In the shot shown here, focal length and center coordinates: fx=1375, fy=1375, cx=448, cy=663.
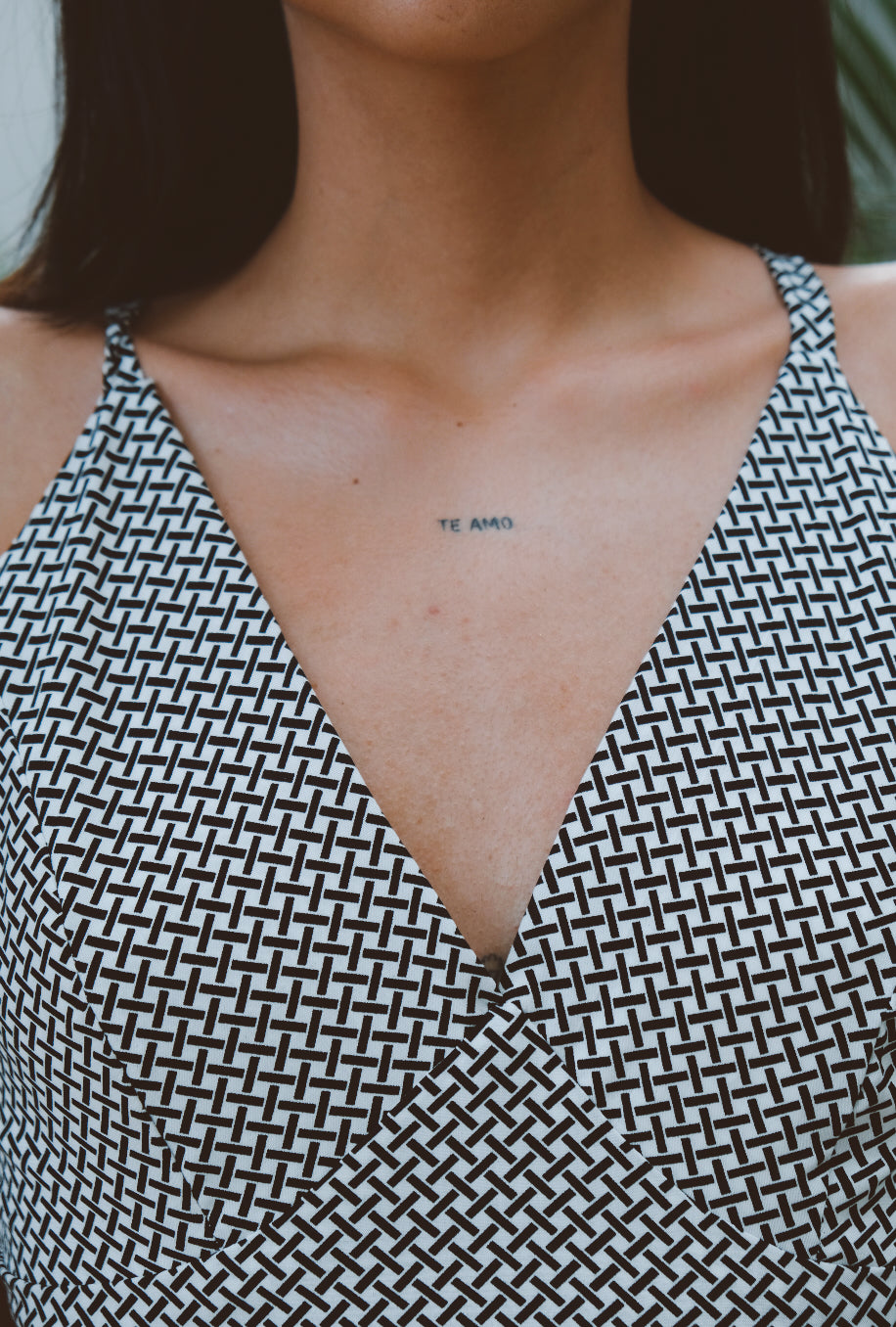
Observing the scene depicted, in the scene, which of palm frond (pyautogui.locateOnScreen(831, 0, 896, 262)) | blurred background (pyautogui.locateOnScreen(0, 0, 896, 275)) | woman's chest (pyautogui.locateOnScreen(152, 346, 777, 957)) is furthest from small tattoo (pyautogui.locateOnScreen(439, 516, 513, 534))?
palm frond (pyautogui.locateOnScreen(831, 0, 896, 262))

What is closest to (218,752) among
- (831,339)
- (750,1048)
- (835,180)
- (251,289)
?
(750,1048)

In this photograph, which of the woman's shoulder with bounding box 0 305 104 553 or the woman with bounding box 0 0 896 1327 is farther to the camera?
the woman's shoulder with bounding box 0 305 104 553

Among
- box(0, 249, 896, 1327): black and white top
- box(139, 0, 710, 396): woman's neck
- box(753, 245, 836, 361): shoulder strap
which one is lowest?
box(0, 249, 896, 1327): black and white top

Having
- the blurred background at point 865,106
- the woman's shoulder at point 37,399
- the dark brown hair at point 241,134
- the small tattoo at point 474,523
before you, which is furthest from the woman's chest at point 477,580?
the blurred background at point 865,106

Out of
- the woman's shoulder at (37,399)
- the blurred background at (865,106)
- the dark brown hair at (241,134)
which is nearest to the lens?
the woman's shoulder at (37,399)

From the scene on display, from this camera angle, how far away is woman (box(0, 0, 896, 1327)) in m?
0.88

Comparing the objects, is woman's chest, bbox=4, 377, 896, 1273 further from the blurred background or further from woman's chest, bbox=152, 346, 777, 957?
the blurred background

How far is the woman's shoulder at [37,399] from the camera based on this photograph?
3.44 ft

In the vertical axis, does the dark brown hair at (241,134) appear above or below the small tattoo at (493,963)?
above

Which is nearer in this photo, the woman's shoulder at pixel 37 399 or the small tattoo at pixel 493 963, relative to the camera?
the small tattoo at pixel 493 963

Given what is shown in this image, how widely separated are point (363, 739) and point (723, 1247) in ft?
1.34

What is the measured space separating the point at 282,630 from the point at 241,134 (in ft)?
1.89

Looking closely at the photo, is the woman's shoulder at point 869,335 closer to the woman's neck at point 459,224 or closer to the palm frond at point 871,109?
the woman's neck at point 459,224

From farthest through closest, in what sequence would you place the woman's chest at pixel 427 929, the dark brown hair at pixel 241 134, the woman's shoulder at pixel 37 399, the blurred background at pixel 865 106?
1. the blurred background at pixel 865 106
2. the dark brown hair at pixel 241 134
3. the woman's shoulder at pixel 37 399
4. the woman's chest at pixel 427 929
